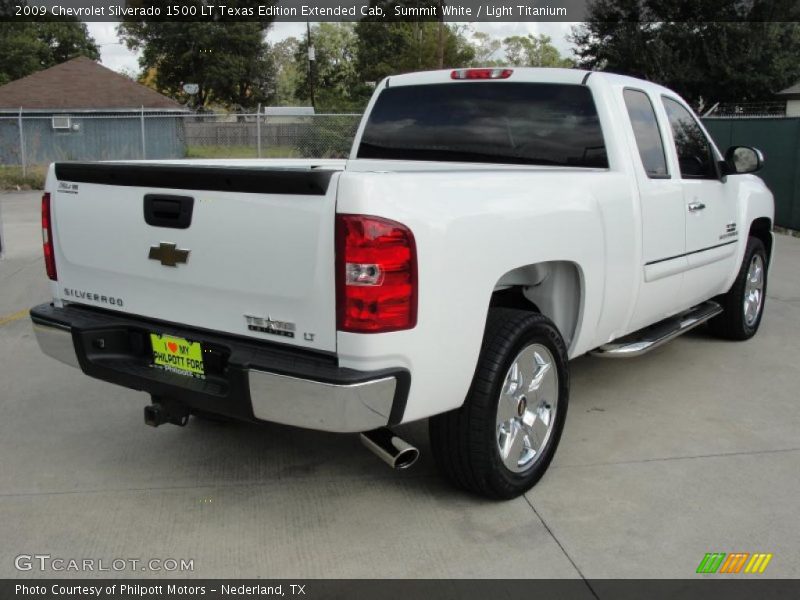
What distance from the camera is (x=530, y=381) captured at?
3.68 meters

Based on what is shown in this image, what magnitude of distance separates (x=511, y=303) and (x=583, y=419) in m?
1.10

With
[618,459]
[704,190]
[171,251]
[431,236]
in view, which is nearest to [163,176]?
[171,251]

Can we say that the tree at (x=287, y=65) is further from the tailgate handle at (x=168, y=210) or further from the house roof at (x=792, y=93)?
the tailgate handle at (x=168, y=210)

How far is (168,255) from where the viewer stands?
3.28 metres

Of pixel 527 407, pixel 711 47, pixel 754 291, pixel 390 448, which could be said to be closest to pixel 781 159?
pixel 754 291

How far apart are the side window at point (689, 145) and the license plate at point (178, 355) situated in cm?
325

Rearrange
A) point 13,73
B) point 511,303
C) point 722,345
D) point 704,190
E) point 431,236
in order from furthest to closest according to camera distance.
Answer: point 13,73, point 722,345, point 704,190, point 511,303, point 431,236

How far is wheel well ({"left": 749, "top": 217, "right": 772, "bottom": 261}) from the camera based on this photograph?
633 cm

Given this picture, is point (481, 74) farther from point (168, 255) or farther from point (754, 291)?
point (754, 291)

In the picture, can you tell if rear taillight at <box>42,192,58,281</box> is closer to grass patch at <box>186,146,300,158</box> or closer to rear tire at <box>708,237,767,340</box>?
rear tire at <box>708,237,767,340</box>

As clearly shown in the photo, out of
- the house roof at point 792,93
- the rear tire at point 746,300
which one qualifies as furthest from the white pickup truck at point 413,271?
the house roof at point 792,93

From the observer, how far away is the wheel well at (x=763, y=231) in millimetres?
6328

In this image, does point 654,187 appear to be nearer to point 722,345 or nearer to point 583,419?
point 583,419

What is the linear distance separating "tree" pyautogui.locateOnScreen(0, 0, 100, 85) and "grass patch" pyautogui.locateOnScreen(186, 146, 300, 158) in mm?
28024
